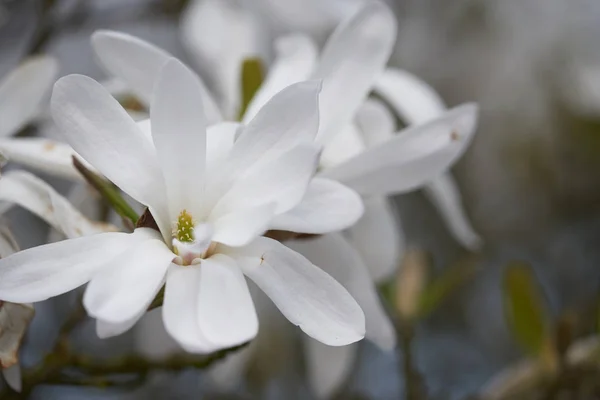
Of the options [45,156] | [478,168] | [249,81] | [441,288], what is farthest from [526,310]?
[478,168]

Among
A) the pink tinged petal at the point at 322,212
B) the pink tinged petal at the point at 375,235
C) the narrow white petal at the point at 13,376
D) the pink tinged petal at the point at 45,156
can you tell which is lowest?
the pink tinged petal at the point at 375,235

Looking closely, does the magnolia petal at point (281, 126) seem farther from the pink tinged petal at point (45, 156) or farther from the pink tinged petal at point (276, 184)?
the pink tinged petal at point (45, 156)

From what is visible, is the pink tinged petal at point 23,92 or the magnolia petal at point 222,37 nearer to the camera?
the pink tinged petal at point 23,92

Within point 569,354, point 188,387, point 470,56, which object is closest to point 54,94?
point 569,354

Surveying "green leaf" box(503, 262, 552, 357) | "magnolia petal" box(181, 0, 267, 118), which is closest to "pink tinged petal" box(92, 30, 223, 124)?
"magnolia petal" box(181, 0, 267, 118)

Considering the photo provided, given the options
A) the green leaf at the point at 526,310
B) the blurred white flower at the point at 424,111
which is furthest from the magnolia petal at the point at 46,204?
the green leaf at the point at 526,310

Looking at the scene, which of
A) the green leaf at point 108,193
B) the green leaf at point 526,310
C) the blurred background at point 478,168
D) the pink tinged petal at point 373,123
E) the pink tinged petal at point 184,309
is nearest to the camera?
the pink tinged petal at point 184,309

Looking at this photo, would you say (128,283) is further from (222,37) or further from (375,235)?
(222,37)
